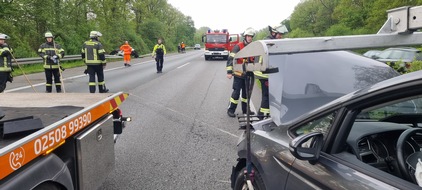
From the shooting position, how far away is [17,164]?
198cm

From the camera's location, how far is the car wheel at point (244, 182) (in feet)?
8.54

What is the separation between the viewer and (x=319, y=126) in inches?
86.7

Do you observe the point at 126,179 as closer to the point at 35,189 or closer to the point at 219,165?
the point at 219,165

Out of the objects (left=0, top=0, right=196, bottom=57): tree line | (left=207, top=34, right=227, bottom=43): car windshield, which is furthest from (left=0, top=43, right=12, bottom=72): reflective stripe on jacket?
(left=207, top=34, right=227, bottom=43): car windshield

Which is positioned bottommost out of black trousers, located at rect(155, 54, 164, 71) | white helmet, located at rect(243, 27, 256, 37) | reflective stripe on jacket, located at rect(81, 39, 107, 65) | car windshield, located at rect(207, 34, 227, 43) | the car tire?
the car tire

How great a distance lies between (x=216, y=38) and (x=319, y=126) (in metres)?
30.4

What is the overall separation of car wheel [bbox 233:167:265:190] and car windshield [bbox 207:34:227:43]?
2935 centimetres

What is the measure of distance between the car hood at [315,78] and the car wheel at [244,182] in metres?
0.87

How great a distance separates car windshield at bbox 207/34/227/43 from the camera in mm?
31906

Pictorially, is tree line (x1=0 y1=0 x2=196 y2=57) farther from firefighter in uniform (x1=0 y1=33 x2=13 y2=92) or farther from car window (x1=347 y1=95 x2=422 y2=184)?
car window (x1=347 y1=95 x2=422 y2=184)

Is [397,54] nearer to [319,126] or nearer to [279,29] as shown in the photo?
[279,29]

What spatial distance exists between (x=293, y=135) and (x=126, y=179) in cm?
235

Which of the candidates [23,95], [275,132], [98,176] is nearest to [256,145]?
[275,132]

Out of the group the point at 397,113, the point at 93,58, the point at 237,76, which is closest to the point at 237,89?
the point at 237,76
